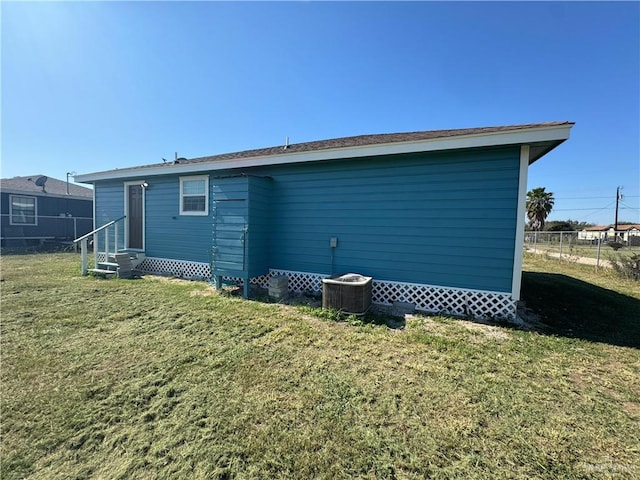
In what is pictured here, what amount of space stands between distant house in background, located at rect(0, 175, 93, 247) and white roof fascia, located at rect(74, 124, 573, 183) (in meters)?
13.6

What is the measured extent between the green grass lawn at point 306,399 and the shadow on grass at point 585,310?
102 millimetres

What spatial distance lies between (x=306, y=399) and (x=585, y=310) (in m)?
5.76

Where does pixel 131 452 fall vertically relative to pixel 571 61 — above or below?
below

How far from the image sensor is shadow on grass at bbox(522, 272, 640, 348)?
383cm

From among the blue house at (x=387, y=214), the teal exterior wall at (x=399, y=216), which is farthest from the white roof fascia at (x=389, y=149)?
the teal exterior wall at (x=399, y=216)

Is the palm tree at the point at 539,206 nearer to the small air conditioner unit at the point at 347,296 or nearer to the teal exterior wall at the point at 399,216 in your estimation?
the teal exterior wall at the point at 399,216

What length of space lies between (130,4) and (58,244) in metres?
15.5

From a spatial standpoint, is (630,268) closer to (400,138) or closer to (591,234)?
(400,138)

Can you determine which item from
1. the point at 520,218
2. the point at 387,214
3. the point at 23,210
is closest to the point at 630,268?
the point at 520,218

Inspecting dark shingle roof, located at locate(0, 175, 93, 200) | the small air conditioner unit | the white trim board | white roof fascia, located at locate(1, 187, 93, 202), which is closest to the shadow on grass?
the white trim board

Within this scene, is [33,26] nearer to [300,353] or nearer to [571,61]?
[300,353]

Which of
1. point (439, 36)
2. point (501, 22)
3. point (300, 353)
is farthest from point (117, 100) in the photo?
point (501, 22)

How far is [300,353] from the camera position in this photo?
3.11m

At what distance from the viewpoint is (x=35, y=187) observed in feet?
53.1
